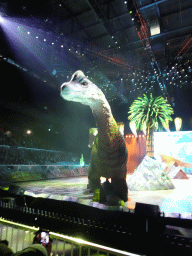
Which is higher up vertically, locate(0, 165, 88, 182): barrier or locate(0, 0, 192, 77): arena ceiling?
locate(0, 0, 192, 77): arena ceiling

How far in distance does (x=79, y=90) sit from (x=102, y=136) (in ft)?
2.77

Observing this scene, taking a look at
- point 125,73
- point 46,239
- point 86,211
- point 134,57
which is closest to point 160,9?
point 134,57

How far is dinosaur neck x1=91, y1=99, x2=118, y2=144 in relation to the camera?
2.69 meters

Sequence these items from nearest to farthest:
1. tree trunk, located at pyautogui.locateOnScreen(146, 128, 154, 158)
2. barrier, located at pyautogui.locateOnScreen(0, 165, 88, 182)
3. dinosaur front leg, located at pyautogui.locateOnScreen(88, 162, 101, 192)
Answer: dinosaur front leg, located at pyautogui.locateOnScreen(88, 162, 101, 192) → barrier, located at pyautogui.locateOnScreen(0, 165, 88, 182) → tree trunk, located at pyautogui.locateOnScreen(146, 128, 154, 158)

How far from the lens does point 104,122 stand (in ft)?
9.04

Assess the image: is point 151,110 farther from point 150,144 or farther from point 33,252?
point 33,252

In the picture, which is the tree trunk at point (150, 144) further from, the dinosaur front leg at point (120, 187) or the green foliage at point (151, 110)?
the dinosaur front leg at point (120, 187)

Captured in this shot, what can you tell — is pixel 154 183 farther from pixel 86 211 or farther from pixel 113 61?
pixel 113 61

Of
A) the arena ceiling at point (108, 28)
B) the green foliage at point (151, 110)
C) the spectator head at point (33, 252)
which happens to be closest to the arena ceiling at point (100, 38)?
the arena ceiling at point (108, 28)

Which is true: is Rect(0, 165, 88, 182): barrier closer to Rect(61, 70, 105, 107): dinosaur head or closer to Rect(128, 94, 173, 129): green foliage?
Rect(61, 70, 105, 107): dinosaur head

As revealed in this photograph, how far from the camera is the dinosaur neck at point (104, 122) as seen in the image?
2.69 m

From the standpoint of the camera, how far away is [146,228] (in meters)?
1.91

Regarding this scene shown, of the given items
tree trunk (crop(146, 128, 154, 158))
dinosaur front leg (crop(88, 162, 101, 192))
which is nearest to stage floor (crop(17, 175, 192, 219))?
dinosaur front leg (crop(88, 162, 101, 192))

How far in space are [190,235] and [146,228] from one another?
448 mm
